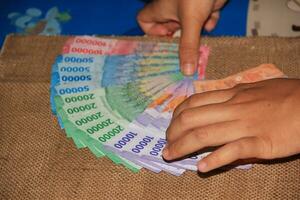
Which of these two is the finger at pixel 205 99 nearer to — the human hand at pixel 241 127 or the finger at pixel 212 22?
the human hand at pixel 241 127

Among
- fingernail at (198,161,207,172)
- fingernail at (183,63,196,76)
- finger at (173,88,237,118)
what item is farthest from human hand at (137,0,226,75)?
fingernail at (198,161,207,172)

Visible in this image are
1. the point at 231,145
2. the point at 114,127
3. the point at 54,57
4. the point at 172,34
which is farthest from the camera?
the point at 172,34

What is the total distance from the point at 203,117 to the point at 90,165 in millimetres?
178

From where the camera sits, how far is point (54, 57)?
2.49 ft

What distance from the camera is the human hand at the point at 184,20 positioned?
720mm

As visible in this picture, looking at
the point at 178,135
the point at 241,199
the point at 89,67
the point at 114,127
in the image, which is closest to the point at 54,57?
the point at 89,67

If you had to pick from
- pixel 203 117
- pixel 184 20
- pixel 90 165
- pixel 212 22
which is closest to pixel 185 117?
pixel 203 117

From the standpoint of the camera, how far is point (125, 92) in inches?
27.0

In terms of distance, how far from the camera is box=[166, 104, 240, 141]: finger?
0.56 metres

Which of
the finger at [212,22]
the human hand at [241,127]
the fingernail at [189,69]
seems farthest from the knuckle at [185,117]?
the finger at [212,22]

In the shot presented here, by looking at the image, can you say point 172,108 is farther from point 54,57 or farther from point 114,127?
point 54,57

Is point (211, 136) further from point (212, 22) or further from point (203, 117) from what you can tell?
point (212, 22)

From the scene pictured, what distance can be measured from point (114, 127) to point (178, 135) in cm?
12

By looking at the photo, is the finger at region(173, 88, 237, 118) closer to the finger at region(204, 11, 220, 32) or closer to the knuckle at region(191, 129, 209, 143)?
the knuckle at region(191, 129, 209, 143)
